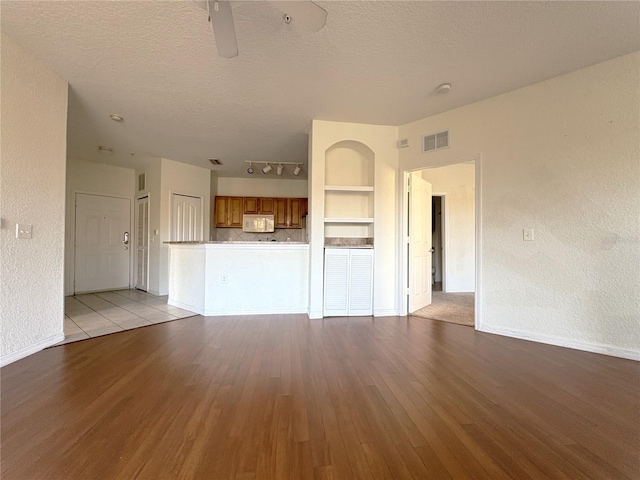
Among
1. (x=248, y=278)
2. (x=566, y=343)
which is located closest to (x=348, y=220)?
(x=248, y=278)

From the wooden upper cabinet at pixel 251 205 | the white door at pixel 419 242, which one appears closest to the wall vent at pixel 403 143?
the white door at pixel 419 242

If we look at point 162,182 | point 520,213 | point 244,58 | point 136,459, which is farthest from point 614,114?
point 162,182

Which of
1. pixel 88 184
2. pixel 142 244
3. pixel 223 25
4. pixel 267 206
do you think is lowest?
pixel 142 244

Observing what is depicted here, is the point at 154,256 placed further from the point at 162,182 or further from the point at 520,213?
the point at 520,213

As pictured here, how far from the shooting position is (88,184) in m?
5.10

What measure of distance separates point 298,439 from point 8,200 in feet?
9.10

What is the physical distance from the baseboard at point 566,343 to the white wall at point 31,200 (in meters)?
4.36

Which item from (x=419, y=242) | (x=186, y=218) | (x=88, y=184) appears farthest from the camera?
(x=186, y=218)

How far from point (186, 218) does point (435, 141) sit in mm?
4706

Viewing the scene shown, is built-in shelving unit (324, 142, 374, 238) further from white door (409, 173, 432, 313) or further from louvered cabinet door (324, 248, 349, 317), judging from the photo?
white door (409, 173, 432, 313)

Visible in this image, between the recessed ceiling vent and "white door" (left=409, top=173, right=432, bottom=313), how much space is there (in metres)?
0.47

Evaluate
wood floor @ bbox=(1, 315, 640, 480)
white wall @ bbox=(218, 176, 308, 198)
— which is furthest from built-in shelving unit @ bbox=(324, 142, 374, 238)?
white wall @ bbox=(218, 176, 308, 198)

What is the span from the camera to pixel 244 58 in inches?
90.7

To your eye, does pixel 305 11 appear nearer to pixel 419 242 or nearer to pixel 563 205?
pixel 563 205
